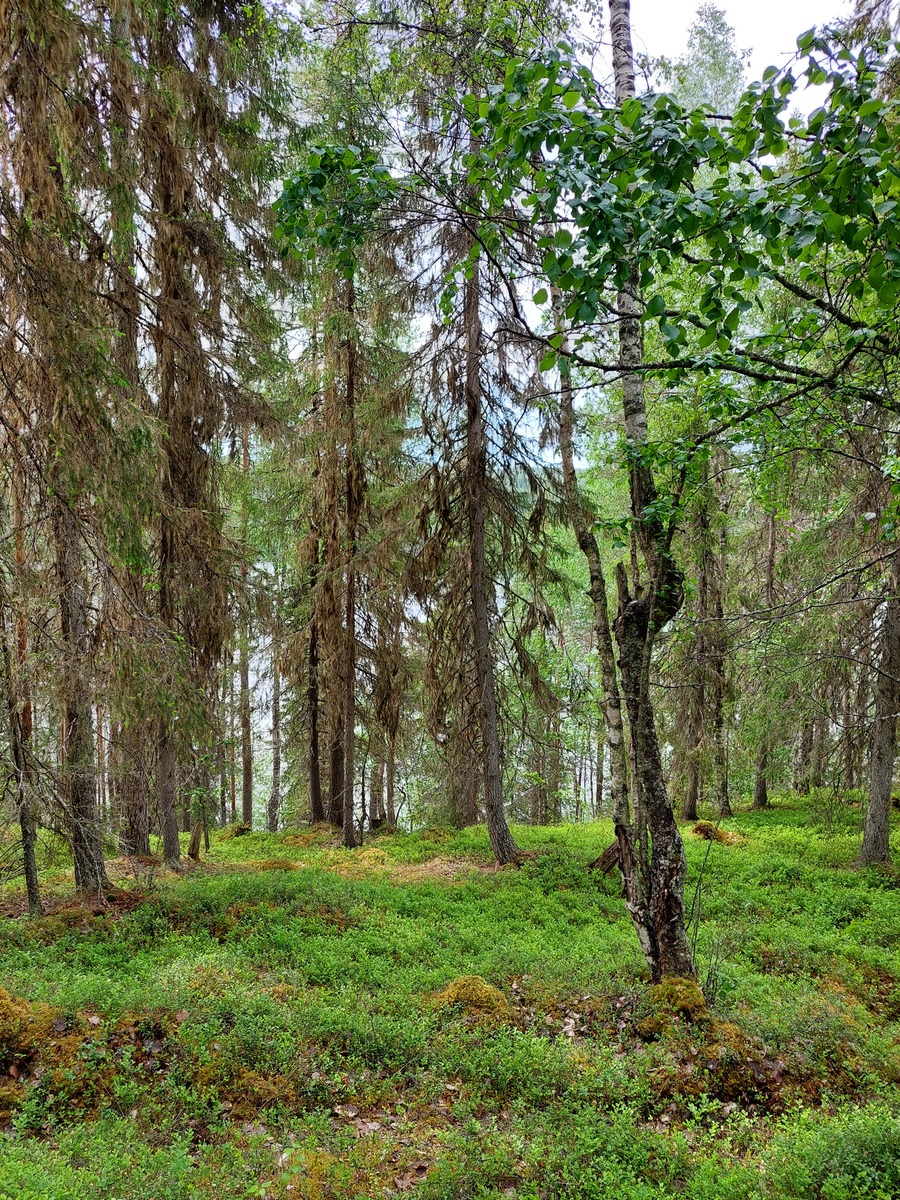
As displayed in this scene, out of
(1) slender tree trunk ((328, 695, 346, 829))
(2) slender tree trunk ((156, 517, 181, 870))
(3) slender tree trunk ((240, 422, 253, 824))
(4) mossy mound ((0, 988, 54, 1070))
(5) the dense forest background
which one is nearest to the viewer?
(5) the dense forest background

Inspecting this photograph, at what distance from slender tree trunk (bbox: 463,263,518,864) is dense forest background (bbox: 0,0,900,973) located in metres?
0.07

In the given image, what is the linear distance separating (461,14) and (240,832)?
16130mm

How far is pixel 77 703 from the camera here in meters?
5.84

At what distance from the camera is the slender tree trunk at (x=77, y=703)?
5.42 m

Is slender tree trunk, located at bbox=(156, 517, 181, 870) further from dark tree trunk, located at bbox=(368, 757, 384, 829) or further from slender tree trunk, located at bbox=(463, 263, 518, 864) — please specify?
dark tree trunk, located at bbox=(368, 757, 384, 829)

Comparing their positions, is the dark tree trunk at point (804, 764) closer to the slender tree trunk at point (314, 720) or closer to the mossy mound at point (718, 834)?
the mossy mound at point (718, 834)

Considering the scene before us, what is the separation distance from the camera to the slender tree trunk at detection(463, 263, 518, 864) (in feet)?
33.3

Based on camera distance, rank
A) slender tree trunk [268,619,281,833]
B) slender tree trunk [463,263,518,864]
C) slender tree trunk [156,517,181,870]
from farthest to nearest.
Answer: slender tree trunk [268,619,281,833] → slender tree trunk [463,263,518,864] → slender tree trunk [156,517,181,870]

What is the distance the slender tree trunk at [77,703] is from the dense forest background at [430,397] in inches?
1.8

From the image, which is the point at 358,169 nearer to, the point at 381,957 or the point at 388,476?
the point at 381,957

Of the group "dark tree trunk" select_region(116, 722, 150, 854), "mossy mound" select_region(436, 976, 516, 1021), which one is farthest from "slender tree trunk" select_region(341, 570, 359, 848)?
"mossy mound" select_region(436, 976, 516, 1021)

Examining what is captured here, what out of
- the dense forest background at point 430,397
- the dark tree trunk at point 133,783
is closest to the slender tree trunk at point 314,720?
the dense forest background at point 430,397

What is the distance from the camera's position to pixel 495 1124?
3744mm

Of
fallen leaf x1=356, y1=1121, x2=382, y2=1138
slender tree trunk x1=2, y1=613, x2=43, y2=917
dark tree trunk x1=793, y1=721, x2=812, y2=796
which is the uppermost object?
slender tree trunk x1=2, y1=613, x2=43, y2=917
